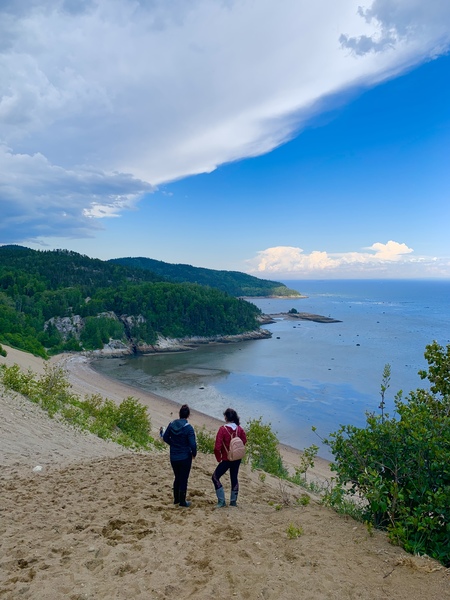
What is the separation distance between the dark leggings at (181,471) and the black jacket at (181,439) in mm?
77

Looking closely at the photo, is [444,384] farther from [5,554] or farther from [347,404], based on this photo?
[347,404]

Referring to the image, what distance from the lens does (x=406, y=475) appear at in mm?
5035

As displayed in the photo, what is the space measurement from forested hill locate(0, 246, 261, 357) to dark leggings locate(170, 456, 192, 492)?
173ft

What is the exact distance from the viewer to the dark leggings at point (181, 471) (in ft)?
20.2

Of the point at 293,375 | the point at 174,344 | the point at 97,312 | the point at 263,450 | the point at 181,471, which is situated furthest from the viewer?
the point at 97,312

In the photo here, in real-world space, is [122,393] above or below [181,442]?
below

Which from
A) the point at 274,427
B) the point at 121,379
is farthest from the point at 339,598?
the point at 121,379

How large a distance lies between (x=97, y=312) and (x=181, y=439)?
74.7 m

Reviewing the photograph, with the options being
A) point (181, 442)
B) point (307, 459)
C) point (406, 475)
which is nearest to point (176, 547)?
point (181, 442)

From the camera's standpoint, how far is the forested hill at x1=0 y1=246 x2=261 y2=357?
213 feet

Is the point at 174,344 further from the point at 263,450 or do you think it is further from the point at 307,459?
the point at 307,459

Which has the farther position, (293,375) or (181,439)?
(293,375)

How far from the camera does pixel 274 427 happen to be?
31016mm

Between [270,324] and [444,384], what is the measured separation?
100 m
